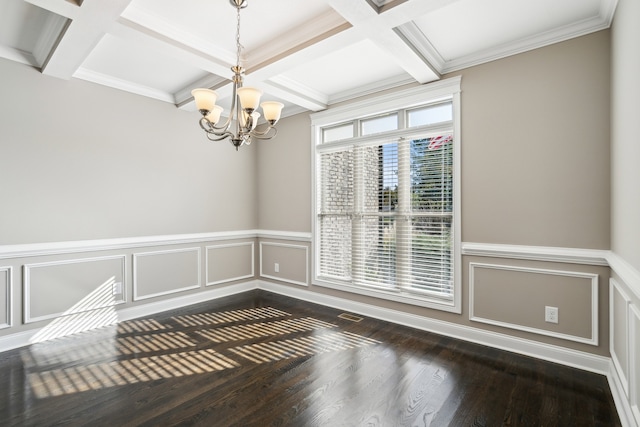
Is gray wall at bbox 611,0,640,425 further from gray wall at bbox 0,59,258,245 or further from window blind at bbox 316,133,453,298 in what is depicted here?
gray wall at bbox 0,59,258,245

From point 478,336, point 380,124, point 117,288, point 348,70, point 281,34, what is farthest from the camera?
point 380,124

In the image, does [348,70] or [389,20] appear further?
[348,70]

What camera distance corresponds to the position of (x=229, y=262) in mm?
4594

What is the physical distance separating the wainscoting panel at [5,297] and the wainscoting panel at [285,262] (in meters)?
2.78

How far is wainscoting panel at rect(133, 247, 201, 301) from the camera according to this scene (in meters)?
3.70

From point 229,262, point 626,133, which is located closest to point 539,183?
point 626,133

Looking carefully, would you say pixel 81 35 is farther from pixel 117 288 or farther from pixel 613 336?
pixel 613 336

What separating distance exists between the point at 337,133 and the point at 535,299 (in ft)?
9.04

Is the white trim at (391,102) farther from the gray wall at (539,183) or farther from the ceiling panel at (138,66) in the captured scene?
the ceiling panel at (138,66)

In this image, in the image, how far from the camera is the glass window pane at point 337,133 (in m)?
4.04

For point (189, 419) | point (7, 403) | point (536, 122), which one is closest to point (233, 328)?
point (189, 419)

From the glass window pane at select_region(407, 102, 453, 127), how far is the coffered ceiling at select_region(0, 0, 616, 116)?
0.98 ft

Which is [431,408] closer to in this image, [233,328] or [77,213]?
[233,328]

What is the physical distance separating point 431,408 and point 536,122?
2309mm
